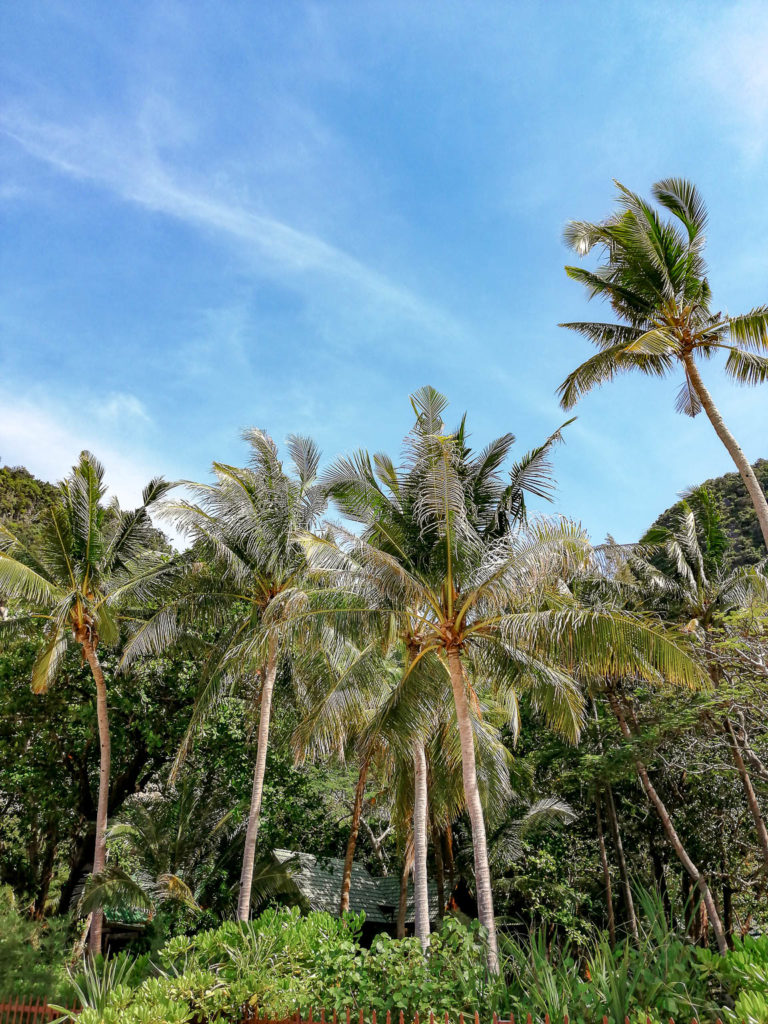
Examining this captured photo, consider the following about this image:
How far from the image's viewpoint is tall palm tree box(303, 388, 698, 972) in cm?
929

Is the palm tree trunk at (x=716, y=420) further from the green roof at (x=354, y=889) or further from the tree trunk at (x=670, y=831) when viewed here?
the green roof at (x=354, y=889)

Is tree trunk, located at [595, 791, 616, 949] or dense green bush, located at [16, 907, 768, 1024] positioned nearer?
dense green bush, located at [16, 907, 768, 1024]

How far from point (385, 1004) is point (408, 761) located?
7.61 m

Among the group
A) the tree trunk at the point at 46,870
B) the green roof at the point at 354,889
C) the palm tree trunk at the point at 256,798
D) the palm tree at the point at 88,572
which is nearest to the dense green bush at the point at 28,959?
the palm tree at the point at 88,572

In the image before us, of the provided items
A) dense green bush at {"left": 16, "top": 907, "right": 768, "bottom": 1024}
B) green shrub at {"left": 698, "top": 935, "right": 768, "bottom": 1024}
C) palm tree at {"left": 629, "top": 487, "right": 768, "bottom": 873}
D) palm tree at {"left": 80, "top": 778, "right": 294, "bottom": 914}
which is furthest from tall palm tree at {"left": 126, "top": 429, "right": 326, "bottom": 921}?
green shrub at {"left": 698, "top": 935, "right": 768, "bottom": 1024}

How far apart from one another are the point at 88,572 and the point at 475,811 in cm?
951

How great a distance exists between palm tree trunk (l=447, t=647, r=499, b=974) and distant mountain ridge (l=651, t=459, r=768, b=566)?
52.2ft

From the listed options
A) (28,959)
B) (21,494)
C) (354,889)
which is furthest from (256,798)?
(21,494)

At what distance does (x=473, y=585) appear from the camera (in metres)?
10.3

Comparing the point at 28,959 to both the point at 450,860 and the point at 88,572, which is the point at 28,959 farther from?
the point at 450,860

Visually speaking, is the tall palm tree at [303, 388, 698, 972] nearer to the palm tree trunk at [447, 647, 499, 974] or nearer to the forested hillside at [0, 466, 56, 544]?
the palm tree trunk at [447, 647, 499, 974]

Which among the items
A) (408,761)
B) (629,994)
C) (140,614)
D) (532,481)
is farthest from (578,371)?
(140,614)

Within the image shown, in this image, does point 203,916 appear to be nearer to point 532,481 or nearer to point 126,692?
point 126,692

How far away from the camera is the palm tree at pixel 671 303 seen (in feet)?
37.7
